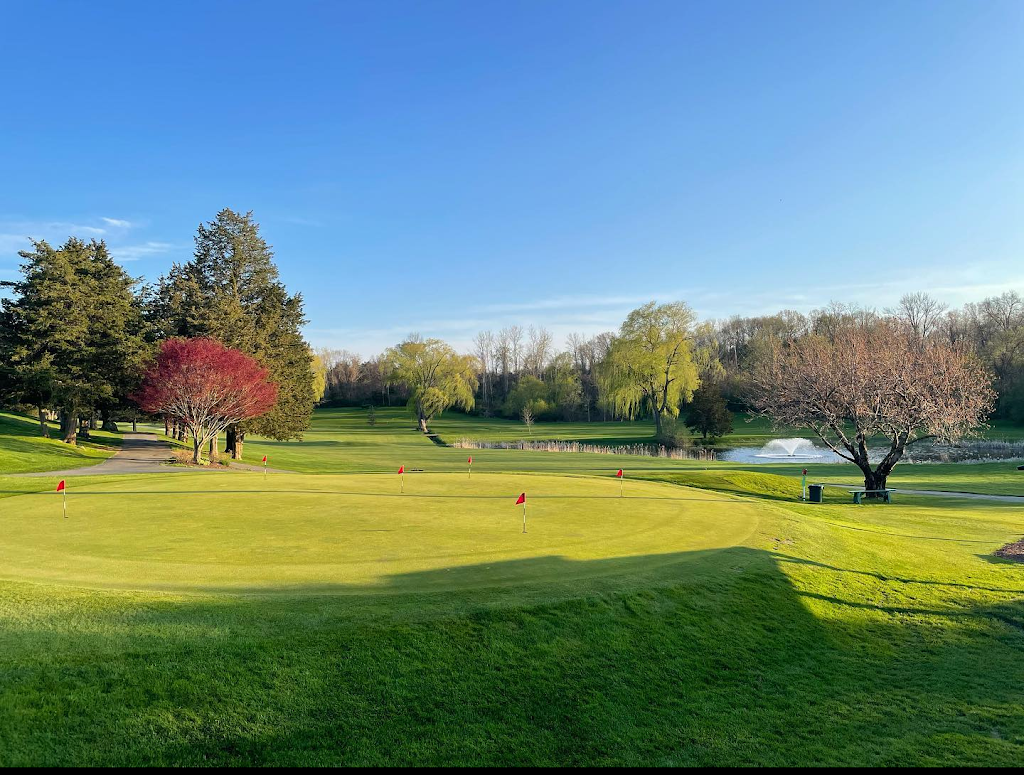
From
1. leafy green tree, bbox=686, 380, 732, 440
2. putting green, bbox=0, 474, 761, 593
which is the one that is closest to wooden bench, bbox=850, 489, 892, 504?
putting green, bbox=0, 474, 761, 593

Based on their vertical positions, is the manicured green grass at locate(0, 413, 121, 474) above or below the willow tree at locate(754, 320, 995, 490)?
below

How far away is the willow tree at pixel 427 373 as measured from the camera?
8038 centimetres

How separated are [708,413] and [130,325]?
52075 millimetres

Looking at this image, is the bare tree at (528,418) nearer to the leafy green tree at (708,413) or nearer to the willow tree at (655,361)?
the willow tree at (655,361)

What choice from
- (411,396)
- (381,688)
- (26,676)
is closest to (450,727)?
(381,688)

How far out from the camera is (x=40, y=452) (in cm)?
3019

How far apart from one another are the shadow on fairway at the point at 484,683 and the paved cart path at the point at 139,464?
60.3 ft

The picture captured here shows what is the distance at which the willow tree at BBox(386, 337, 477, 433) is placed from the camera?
80.4 metres

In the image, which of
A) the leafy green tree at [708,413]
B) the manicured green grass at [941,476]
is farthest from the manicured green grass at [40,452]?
the leafy green tree at [708,413]

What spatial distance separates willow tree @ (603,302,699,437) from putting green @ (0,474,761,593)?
46193mm

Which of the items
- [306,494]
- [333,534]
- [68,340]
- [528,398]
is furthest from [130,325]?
[528,398]

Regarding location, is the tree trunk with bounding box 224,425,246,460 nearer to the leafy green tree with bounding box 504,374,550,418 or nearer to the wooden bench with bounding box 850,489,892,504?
the wooden bench with bounding box 850,489,892,504

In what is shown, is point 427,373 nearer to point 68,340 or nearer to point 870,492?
point 68,340

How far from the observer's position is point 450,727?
5992mm
